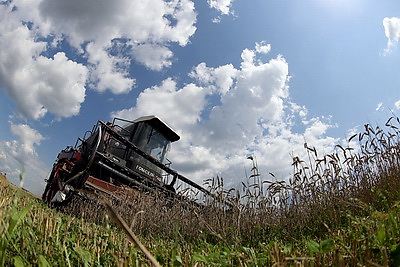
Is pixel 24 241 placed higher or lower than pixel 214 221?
lower

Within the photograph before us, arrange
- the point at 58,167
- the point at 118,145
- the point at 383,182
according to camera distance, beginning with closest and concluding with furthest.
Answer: the point at 383,182 < the point at 58,167 < the point at 118,145

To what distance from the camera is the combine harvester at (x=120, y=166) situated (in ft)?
19.4

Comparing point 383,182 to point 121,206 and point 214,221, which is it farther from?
point 121,206

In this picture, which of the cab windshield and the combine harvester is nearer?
the combine harvester

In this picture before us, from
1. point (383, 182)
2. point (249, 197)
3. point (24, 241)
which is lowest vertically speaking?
point (24, 241)

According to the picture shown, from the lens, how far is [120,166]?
6.52 meters

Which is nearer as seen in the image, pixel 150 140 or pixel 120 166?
pixel 120 166

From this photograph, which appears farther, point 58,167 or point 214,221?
point 58,167

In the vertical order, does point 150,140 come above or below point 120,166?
above

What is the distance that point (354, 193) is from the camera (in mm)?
4477

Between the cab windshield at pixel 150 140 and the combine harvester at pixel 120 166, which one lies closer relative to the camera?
the combine harvester at pixel 120 166

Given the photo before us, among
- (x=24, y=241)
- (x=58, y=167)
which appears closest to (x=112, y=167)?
(x=58, y=167)

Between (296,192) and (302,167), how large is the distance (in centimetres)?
43

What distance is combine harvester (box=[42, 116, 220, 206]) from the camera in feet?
19.4
